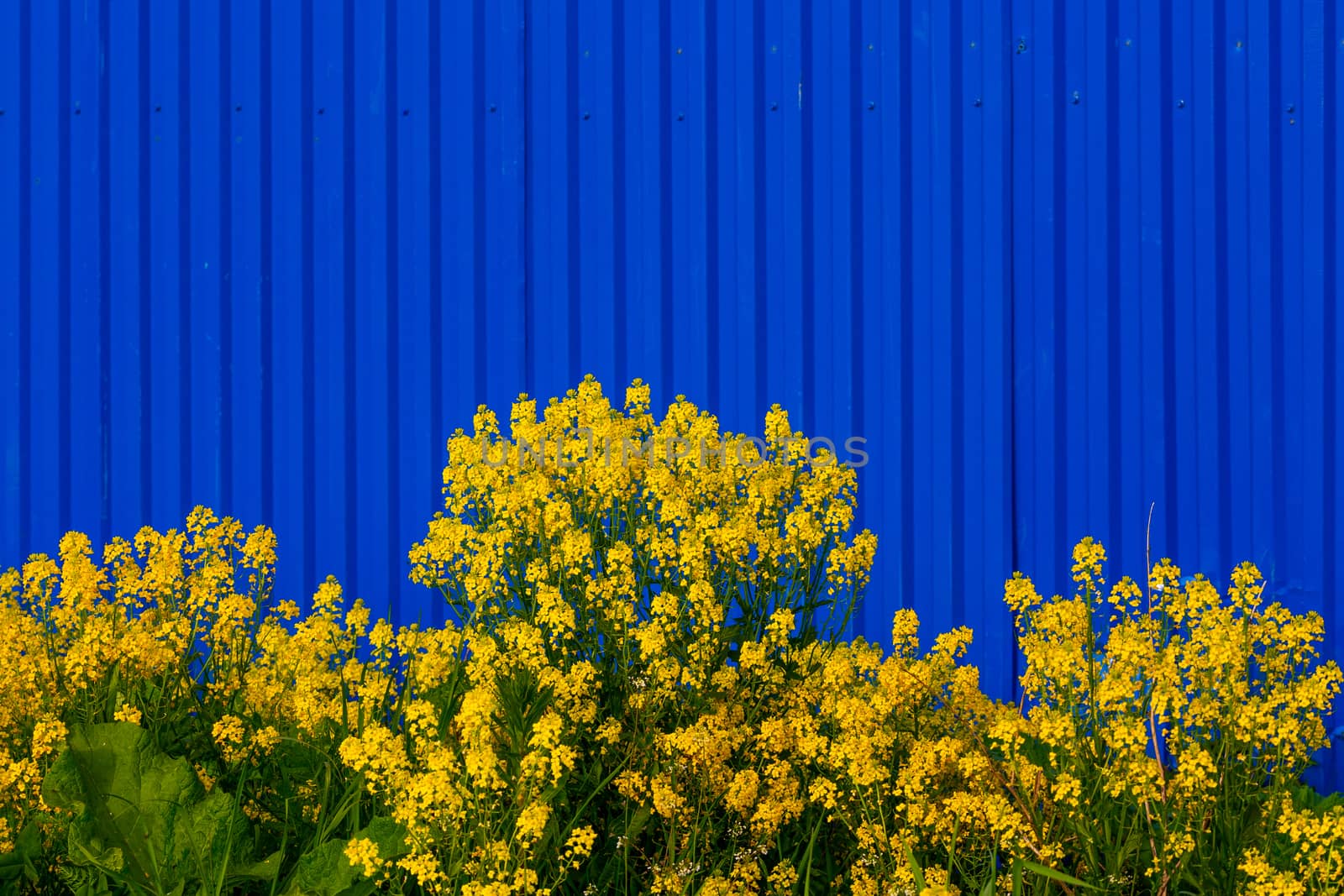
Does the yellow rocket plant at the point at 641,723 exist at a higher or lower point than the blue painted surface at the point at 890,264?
lower

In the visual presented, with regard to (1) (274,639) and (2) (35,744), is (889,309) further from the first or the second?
(2) (35,744)

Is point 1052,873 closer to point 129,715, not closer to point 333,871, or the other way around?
point 333,871

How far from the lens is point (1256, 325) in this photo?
440 cm

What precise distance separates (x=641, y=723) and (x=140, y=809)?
100 centimetres

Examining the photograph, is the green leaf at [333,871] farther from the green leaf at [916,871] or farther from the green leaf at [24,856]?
the green leaf at [916,871]

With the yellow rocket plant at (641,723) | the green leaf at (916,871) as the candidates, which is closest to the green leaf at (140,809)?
the yellow rocket plant at (641,723)

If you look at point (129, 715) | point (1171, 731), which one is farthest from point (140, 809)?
point (1171, 731)

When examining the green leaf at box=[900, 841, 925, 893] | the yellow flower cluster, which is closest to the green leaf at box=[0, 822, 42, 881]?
the green leaf at box=[900, 841, 925, 893]

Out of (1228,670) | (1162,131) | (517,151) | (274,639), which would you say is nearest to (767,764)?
(1228,670)

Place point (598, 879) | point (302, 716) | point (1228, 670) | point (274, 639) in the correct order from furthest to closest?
point (274, 639), point (302, 716), point (598, 879), point (1228, 670)

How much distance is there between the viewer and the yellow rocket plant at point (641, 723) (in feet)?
7.13

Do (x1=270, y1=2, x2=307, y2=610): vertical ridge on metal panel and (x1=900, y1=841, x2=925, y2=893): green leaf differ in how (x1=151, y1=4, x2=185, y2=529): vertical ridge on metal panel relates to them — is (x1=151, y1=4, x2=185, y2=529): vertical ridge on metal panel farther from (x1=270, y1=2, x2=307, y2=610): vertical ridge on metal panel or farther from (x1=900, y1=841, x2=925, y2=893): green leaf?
(x1=900, y1=841, x2=925, y2=893): green leaf

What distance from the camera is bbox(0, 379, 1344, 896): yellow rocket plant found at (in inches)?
85.6

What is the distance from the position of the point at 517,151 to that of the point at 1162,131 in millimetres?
2297
